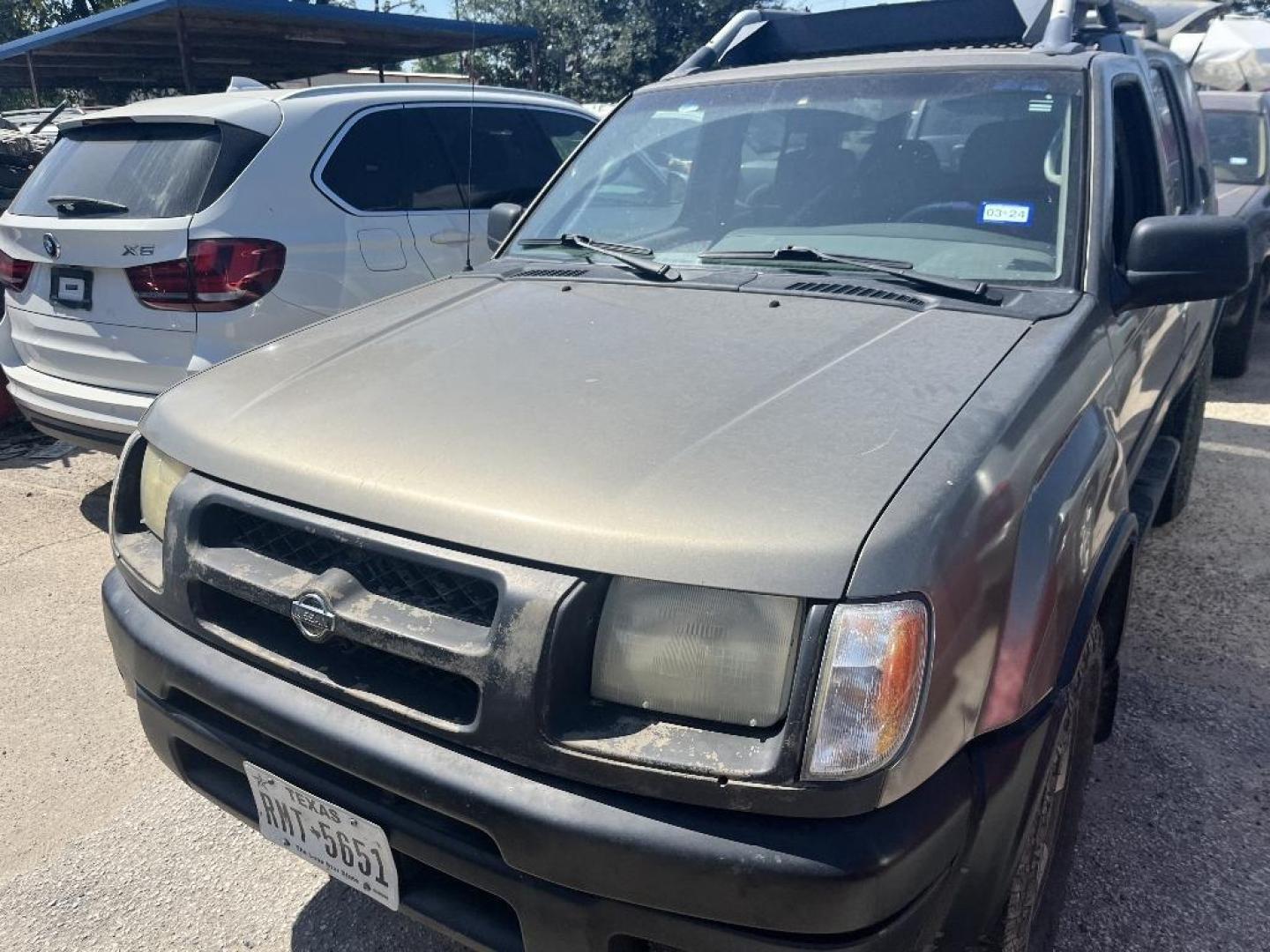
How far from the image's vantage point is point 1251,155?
773 cm

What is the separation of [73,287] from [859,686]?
4.15 m

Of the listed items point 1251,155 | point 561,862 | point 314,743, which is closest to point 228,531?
point 314,743

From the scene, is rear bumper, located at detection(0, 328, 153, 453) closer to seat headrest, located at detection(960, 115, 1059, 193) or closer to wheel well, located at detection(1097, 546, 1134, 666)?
seat headrest, located at detection(960, 115, 1059, 193)

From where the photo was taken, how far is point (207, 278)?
409cm

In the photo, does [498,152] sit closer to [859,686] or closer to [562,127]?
[562,127]

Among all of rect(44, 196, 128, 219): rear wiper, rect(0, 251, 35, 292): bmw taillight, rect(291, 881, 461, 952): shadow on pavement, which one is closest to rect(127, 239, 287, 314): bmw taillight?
rect(44, 196, 128, 219): rear wiper

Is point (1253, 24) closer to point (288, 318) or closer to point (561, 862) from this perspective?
point (288, 318)

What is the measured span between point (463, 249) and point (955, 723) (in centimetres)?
400

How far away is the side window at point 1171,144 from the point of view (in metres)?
3.22

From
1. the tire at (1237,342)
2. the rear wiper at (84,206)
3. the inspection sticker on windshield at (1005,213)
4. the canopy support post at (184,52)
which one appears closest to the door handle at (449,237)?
the rear wiper at (84,206)

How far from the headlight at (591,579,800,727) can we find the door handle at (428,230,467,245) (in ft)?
12.1

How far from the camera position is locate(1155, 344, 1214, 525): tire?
419 cm

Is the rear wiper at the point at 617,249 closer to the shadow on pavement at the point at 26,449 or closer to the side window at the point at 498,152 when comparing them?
the side window at the point at 498,152

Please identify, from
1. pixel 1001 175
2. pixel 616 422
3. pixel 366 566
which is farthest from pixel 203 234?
pixel 1001 175
